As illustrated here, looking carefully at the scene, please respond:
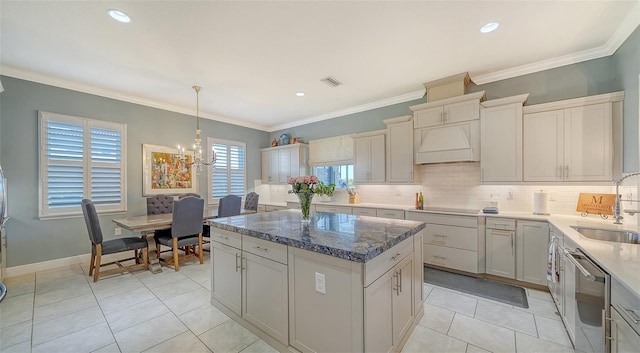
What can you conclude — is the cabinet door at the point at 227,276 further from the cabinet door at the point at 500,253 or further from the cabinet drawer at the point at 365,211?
the cabinet door at the point at 500,253

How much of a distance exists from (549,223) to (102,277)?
18.5ft

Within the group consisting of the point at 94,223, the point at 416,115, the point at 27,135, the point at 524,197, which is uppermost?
the point at 416,115

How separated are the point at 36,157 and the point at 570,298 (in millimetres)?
6396

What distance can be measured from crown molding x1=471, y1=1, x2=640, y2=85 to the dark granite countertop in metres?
2.73

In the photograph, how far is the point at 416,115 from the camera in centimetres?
391

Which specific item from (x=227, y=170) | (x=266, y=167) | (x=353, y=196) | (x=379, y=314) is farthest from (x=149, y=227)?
(x=266, y=167)

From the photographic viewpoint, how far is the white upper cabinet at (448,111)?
135 inches

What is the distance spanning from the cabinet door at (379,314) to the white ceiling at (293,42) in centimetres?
227

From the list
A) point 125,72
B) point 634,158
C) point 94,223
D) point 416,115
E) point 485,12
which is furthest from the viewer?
point 416,115

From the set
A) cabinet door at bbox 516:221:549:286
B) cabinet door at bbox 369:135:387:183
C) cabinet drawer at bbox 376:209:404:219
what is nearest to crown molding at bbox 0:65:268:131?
cabinet door at bbox 369:135:387:183

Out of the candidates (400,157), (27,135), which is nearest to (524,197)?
(400,157)

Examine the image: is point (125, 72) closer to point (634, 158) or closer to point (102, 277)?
point (102, 277)

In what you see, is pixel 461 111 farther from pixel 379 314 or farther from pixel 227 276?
pixel 227 276

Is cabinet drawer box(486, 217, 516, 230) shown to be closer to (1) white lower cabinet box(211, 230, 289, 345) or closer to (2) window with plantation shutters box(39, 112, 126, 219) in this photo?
(1) white lower cabinet box(211, 230, 289, 345)
